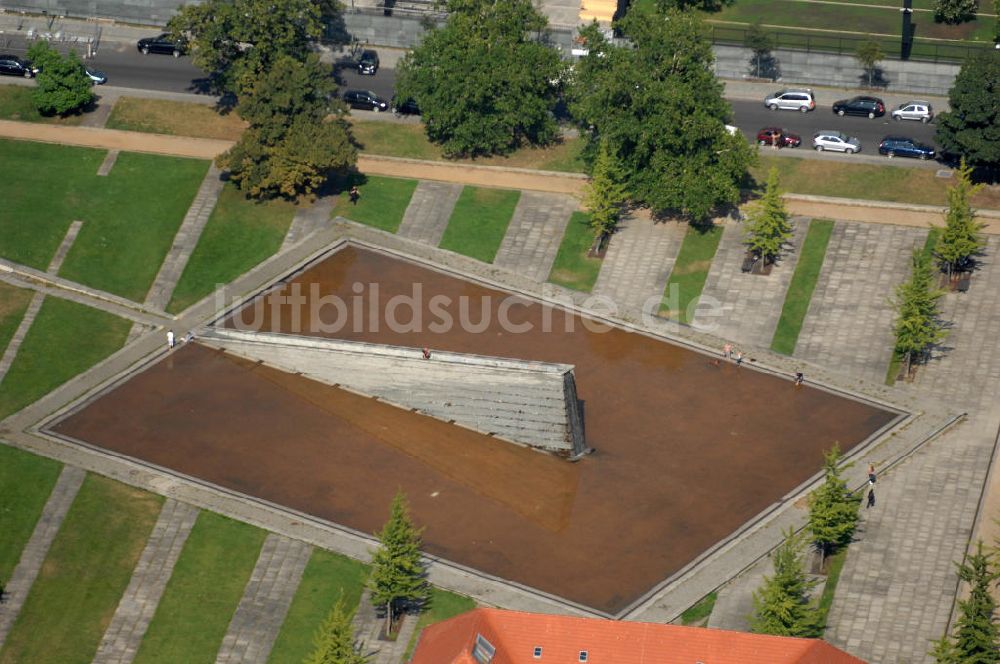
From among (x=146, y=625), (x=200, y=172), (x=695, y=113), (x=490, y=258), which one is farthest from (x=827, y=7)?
(x=146, y=625)

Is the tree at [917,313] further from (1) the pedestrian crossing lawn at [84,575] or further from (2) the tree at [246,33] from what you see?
(2) the tree at [246,33]

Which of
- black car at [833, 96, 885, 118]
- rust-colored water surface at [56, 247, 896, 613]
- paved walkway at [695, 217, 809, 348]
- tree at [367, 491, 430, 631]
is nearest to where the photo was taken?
tree at [367, 491, 430, 631]

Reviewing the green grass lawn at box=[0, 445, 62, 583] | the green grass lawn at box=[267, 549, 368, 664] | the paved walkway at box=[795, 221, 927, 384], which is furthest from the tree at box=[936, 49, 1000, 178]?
the green grass lawn at box=[0, 445, 62, 583]

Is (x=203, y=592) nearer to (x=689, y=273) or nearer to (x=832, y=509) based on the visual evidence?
(x=832, y=509)

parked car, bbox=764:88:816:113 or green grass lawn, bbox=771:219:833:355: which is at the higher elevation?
parked car, bbox=764:88:816:113

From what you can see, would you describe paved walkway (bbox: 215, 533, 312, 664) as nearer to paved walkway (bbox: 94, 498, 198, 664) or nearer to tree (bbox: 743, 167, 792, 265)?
paved walkway (bbox: 94, 498, 198, 664)

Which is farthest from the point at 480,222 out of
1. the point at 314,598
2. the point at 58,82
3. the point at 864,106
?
the point at 314,598

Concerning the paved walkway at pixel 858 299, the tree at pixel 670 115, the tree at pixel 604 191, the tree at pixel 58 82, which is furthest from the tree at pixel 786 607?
the tree at pixel 58 82
